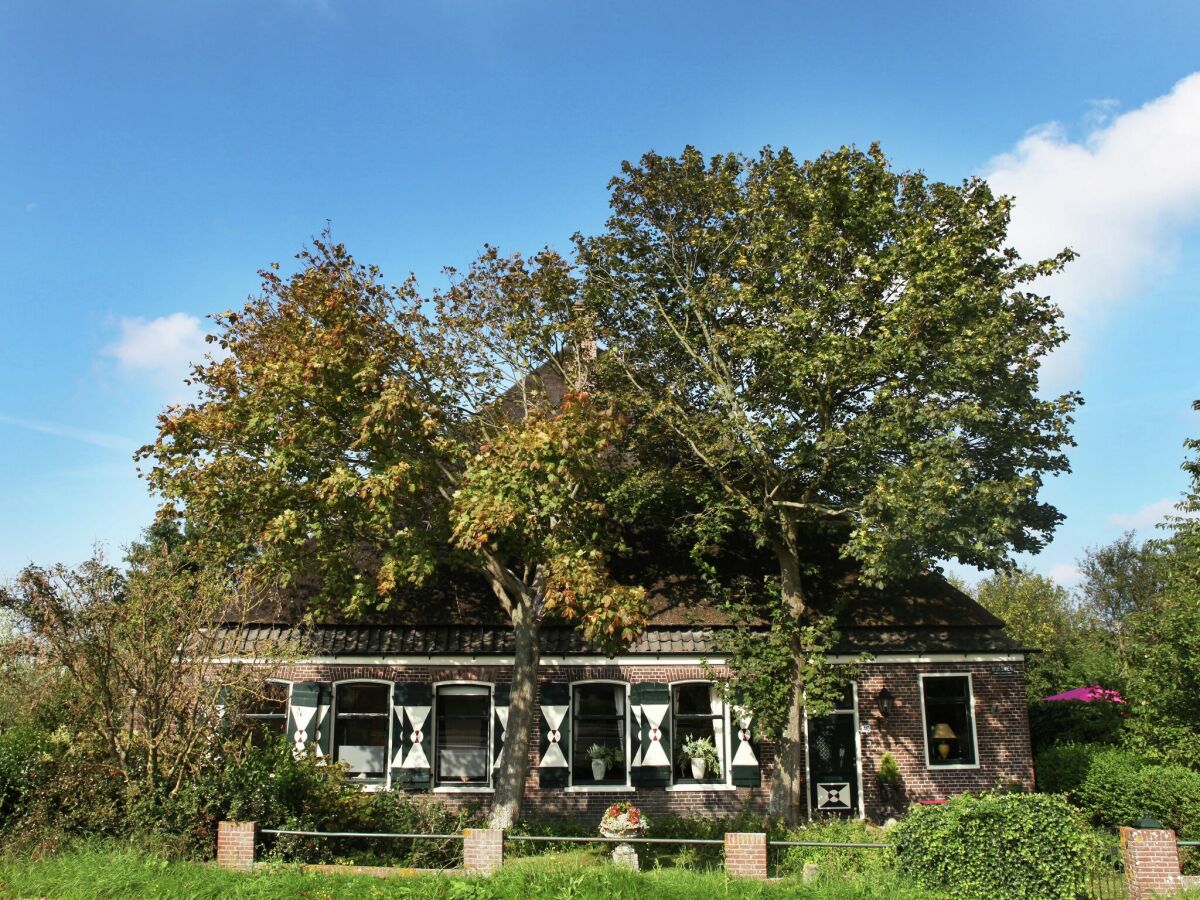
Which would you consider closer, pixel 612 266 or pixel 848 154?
pixel 848 154

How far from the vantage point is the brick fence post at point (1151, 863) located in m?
9.64

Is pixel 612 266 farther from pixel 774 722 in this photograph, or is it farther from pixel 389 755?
pixel 389 755

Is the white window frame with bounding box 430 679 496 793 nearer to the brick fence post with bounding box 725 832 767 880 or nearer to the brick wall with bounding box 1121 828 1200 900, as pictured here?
the brick fence post with bounding box 725 832 767 880

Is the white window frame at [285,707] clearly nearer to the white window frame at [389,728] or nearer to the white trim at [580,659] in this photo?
the white trim at [580,659]

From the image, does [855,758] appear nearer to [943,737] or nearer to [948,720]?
[943,737]

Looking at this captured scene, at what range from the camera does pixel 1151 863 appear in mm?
9727

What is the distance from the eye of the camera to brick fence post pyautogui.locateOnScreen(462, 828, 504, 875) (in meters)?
10.5

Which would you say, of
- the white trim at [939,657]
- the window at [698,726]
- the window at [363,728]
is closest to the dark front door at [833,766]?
the white trim at [939,657]

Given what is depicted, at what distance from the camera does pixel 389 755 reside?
17391 millimetres

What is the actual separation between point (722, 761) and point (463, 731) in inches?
195

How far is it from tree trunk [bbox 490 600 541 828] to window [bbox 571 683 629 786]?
229cm

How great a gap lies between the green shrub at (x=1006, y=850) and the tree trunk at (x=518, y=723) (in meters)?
6.82

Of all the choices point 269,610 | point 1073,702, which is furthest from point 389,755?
point 1073,702

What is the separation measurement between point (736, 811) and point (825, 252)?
33.2ft
